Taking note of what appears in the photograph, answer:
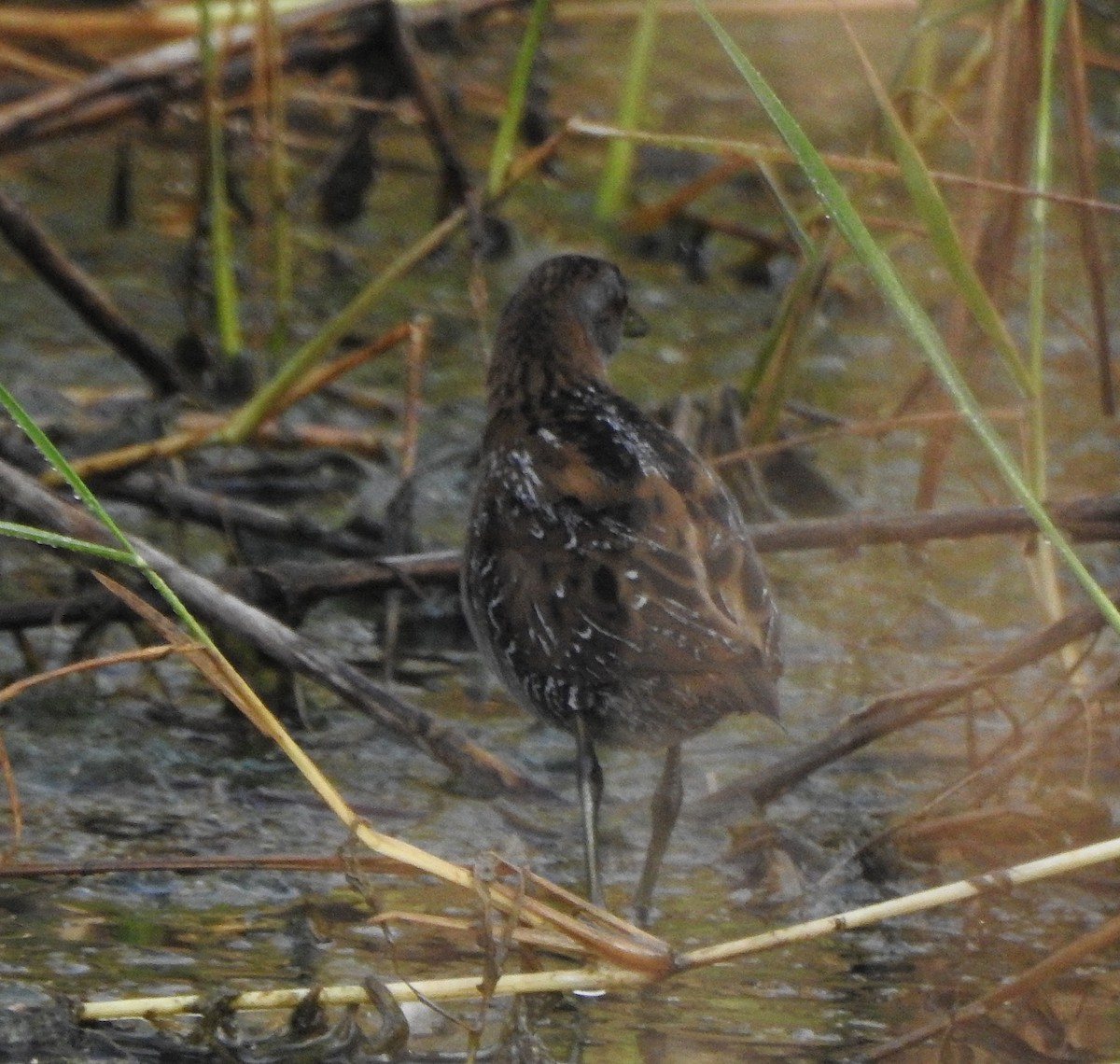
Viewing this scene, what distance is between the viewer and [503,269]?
700 centimetres

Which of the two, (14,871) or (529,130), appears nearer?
(14,871)

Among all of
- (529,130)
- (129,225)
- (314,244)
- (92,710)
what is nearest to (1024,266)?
(529,130)

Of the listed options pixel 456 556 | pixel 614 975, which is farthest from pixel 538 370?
pixel 614 975

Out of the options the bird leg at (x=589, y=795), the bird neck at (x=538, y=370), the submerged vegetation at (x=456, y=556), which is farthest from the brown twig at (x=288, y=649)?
the bird neck at (x=538, y=370)

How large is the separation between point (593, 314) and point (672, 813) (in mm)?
1093

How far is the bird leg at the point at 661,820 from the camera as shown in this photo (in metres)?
3.54

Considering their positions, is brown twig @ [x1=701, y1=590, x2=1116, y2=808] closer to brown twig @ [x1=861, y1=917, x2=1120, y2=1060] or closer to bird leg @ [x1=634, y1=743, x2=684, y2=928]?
bird leg @ [x1=634, y1=743, x2=684, y2=928]

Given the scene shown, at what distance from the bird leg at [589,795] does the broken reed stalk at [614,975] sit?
0.73 m

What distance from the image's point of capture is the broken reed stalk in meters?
2.66

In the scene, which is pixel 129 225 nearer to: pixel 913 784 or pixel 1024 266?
pixel 1024 266

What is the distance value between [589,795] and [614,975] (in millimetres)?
856

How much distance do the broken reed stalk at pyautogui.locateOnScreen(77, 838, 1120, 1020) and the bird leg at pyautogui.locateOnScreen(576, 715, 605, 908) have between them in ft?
2.38

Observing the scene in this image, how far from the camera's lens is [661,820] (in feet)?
12.0

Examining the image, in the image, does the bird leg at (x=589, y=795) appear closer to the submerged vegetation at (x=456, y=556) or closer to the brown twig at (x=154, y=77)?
the submerged vegetation at (x=456, y=556)
